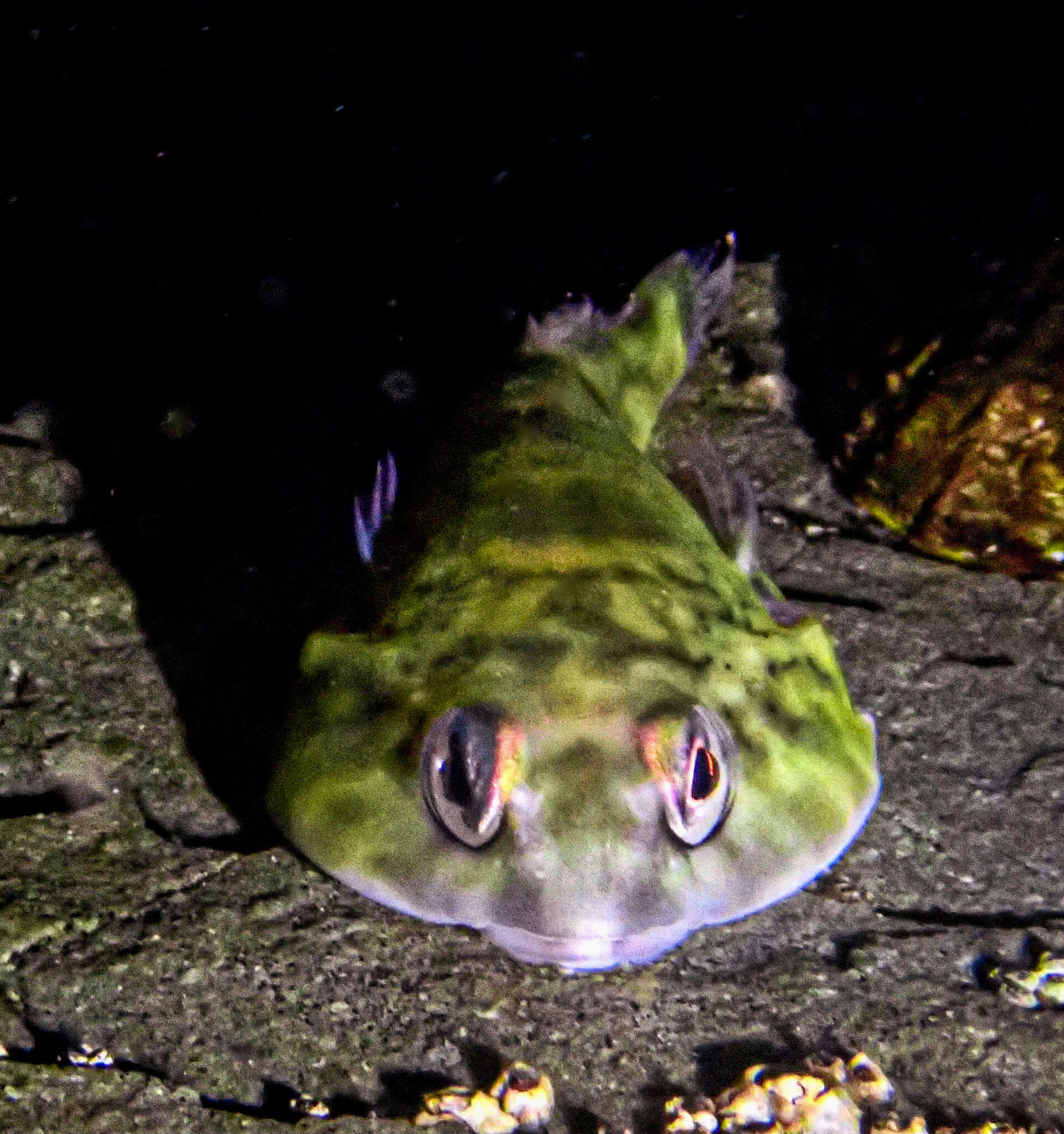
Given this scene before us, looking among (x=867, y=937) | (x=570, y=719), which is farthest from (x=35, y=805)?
(x=867, y=937)

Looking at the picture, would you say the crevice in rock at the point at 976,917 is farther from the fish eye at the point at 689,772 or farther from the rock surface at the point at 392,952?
the fish eye at the point at 689,772

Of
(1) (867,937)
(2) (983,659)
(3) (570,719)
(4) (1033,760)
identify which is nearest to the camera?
(3) (570,719)

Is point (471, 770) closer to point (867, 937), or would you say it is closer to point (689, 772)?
point (689, 772)

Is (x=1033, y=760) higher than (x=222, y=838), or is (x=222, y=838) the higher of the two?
(x=222, y=838)

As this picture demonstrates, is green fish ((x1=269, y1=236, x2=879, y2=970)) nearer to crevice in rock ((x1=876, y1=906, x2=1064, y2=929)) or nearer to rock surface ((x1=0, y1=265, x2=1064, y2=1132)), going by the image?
rock surface ((x1=0, y1=265, x2=1064, y2=1132))

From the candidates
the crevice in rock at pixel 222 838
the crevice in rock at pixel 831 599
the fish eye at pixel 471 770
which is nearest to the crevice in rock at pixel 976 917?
the crevice in rock at pixel 831 599

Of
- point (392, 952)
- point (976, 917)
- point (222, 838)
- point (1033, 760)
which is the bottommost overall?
point (976, 917)
